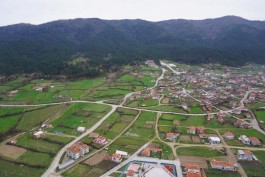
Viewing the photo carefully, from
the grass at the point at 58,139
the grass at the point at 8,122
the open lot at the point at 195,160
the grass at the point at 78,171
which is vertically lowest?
the grass at the point at 78,171

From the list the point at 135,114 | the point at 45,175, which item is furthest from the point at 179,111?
the point at 45,175

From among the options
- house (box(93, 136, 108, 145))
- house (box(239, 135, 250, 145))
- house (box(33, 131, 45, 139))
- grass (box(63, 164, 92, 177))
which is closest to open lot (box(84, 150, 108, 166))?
grass (box(63, 164, 92, 177))

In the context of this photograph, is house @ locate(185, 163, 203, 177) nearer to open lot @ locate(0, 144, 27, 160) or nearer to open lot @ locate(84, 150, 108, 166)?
open lot @ locate(84, 150, 108, 166)

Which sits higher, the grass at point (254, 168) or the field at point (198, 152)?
the field at point (198, 152)

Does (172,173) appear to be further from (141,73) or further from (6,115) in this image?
(141,73)

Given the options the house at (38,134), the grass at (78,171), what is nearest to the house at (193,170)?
the grass at (78,171)

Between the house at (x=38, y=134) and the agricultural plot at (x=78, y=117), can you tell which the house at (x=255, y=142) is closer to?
the agricultural plot at (x=78, y=117)

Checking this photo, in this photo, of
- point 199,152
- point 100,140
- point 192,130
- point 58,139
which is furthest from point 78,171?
point 192,130
